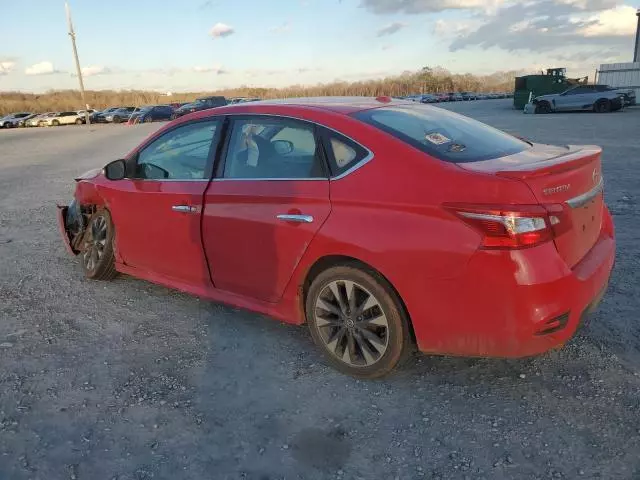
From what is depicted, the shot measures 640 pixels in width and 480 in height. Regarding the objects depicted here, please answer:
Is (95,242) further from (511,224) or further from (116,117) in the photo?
(116,117)

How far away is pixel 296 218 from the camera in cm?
323

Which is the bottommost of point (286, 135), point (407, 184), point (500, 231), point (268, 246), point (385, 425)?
point (385, 425)

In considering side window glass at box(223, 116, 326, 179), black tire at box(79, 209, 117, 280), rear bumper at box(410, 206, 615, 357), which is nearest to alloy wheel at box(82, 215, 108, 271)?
black tire at box(79, 209, 117, 280)

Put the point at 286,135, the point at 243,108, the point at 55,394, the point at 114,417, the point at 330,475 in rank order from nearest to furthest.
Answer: the point at 330,475 < the point at 114,417 < the point at 55,394 < the point at 286,135 < the point at 243,108

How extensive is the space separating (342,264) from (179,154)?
5.82 feet

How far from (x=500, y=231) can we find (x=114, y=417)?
2282 mm

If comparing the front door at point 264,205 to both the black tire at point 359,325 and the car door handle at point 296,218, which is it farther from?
the black tire at point 359,325

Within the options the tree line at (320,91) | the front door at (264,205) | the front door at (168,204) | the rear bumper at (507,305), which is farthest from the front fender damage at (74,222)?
the tree line at (320,91)

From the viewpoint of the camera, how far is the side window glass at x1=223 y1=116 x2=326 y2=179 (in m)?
3.33

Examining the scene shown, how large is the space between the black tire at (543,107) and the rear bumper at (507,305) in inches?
1168

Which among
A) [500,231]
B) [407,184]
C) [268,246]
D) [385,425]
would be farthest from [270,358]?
[500,231]

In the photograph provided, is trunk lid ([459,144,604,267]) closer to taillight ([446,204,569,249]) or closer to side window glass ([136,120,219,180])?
taillight ([446,204,569,249])

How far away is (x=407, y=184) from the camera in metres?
2.85

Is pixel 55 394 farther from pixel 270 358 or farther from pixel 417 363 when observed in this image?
pixel 417 363
